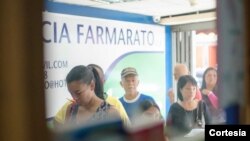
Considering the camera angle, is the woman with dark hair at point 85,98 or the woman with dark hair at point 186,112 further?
the woman with dark hair at point 186,112

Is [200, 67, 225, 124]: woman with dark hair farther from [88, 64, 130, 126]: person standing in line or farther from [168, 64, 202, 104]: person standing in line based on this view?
[88, 64, 130, 126]: person standing in line

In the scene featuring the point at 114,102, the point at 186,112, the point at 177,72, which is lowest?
the point at 186,112

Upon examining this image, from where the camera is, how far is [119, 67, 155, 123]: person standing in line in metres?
1.27

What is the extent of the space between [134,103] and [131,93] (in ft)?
0.18

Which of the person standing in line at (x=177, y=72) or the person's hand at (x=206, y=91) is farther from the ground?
the person standing in line at (x=177, y=72)

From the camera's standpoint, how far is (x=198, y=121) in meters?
1.60

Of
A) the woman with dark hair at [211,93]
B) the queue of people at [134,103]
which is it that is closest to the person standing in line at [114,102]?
the queue of people at [134,103]

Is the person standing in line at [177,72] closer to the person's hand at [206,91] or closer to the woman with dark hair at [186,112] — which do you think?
→ the woman with dark hair at [186,112]

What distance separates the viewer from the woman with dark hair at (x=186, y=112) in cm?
150

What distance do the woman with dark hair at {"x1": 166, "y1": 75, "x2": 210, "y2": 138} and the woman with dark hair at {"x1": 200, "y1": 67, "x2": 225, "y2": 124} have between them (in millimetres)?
38

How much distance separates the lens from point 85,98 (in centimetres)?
118

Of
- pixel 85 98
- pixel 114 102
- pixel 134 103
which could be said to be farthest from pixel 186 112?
pixel 85 98

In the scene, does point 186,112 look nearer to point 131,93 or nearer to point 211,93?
point 211,93

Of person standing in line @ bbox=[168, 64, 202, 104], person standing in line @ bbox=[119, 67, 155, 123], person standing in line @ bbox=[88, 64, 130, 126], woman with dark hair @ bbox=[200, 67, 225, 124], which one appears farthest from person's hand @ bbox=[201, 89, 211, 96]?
person standing in line @ bbox=[88, 64, 130, 126]
